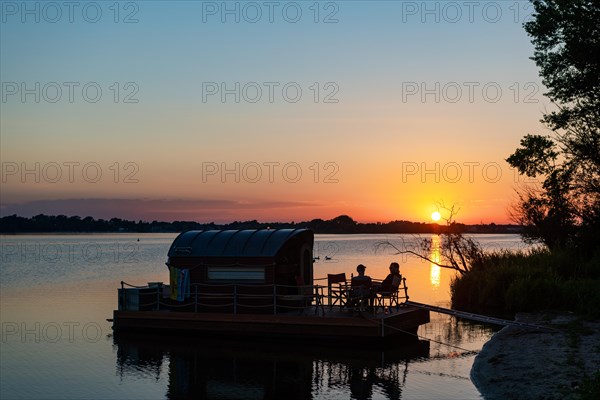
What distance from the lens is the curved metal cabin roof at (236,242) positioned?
982 inches

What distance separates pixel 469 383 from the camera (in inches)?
706

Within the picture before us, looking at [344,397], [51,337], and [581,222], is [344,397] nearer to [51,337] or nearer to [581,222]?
[51,337]

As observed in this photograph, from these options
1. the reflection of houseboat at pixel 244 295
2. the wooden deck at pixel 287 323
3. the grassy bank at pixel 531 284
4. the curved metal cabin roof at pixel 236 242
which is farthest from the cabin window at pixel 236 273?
the grassy bank at pixel 531 284

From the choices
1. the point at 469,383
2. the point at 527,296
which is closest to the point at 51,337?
the point at 469,383

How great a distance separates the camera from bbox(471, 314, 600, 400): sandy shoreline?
1572 centimetres

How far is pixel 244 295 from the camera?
24203mm

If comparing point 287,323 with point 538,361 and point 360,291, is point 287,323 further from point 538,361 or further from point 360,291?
point 538,361

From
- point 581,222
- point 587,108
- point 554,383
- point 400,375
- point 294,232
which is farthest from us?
point 581,222

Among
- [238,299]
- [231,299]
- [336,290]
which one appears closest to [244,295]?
[238,299]

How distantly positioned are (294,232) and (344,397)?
9.50 meters

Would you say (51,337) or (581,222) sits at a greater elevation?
(581,222)

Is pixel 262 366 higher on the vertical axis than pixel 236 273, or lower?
lower

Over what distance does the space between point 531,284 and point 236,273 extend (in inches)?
508

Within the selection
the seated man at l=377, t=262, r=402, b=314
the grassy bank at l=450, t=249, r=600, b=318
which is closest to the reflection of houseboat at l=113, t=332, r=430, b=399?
the seated man at l=377, t=262, r=402, b=314
